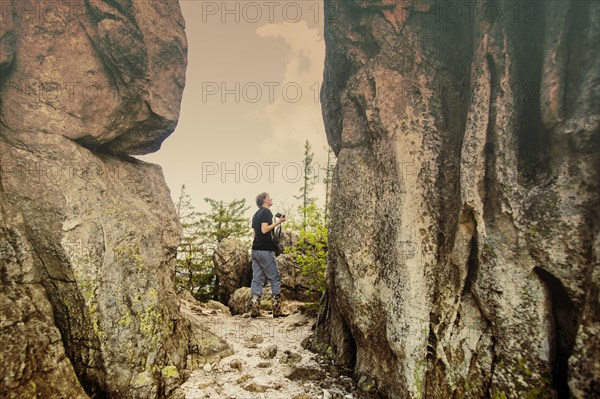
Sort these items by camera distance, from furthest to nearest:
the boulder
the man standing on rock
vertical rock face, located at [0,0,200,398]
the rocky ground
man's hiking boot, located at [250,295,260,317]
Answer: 1. the boulder
2. man's hiking boot, located at [250,295,260,317]
3. the man standing on rock
4. the rocky ground
5. vertical rock face, located at [0,0,200,398]

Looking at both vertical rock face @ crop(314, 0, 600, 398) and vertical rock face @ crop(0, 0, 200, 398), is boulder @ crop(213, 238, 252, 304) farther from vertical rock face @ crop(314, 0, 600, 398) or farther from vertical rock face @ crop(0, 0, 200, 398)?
vertical rock face @ crop(314, 0, 600, 398)

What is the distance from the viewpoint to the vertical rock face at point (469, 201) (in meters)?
4.18

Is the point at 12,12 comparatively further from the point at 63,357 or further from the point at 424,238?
the point at 424,238

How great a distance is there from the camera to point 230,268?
16.2 m

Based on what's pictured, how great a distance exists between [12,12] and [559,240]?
9341 millimetres

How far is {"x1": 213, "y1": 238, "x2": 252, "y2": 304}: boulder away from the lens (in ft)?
52.6

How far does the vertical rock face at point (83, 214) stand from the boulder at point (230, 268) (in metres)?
8.88

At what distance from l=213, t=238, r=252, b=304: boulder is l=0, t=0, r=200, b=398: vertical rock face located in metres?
8.88

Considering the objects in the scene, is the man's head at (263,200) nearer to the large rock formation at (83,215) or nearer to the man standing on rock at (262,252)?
the man standing on rock at (262,252)

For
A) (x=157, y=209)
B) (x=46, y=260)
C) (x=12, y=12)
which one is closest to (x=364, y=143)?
(x=157, y=209)

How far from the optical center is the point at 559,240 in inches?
166

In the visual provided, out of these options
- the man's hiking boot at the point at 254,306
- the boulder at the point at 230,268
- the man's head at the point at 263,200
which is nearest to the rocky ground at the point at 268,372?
the man's hiking boot at the point at 254,306

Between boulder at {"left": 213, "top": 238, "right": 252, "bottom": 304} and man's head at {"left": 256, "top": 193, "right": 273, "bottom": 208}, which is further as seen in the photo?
boulder at {"left": 213, "top": 238, "right": 252, "bottom": 304}

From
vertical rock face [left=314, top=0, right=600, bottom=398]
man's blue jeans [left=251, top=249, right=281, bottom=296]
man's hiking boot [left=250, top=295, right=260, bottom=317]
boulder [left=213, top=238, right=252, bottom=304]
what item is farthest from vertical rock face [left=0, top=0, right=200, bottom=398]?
boulder [left=213, top=238, right=252, bottom=304]
